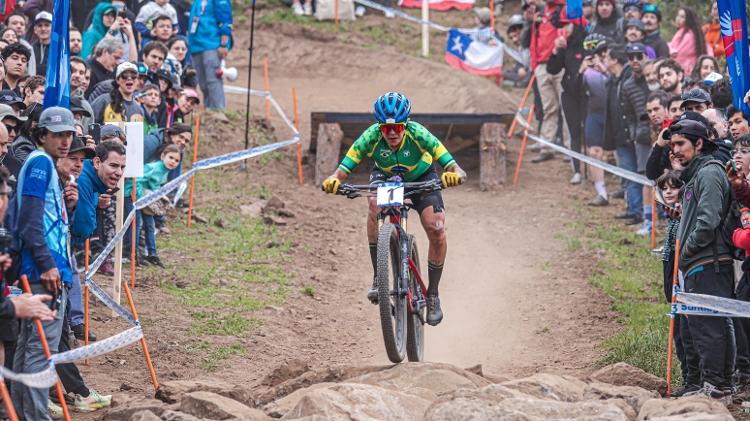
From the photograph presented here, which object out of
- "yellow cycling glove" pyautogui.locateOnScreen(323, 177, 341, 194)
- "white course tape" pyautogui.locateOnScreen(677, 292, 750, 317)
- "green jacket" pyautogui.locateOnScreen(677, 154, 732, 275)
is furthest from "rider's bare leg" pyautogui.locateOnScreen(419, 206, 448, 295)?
"white course tape" pyautogui.locateOnScreen(677, 292, 750, 317)

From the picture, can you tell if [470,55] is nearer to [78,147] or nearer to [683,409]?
[78,147]

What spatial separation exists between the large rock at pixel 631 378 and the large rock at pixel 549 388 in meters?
0.86

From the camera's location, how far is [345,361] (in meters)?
11.2

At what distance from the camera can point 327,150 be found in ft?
61.0

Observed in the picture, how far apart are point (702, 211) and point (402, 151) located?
2.75m

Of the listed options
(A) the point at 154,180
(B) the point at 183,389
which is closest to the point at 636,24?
(A) the point at 154,180

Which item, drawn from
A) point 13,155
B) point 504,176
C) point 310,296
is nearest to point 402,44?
point 504,176

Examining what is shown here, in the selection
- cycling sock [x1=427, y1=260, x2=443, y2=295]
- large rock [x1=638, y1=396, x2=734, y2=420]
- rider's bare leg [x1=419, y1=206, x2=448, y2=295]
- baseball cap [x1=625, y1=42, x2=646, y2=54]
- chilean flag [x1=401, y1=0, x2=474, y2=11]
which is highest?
chilean flag [x1=401, y1=0, x2=474, y2=11]

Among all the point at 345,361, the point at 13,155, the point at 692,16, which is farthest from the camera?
the point at 692,16

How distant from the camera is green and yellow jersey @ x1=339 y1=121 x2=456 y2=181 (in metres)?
10.3

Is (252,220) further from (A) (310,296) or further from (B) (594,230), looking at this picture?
(B) (594,230)

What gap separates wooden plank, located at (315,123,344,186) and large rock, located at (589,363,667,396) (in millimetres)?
9662

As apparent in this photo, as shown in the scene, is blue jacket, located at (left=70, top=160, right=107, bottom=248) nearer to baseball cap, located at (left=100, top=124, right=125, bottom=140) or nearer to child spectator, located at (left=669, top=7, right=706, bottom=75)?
baseball cap, located at (left=100, top=124, right=125, bottom=140)

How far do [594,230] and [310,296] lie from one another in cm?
487
